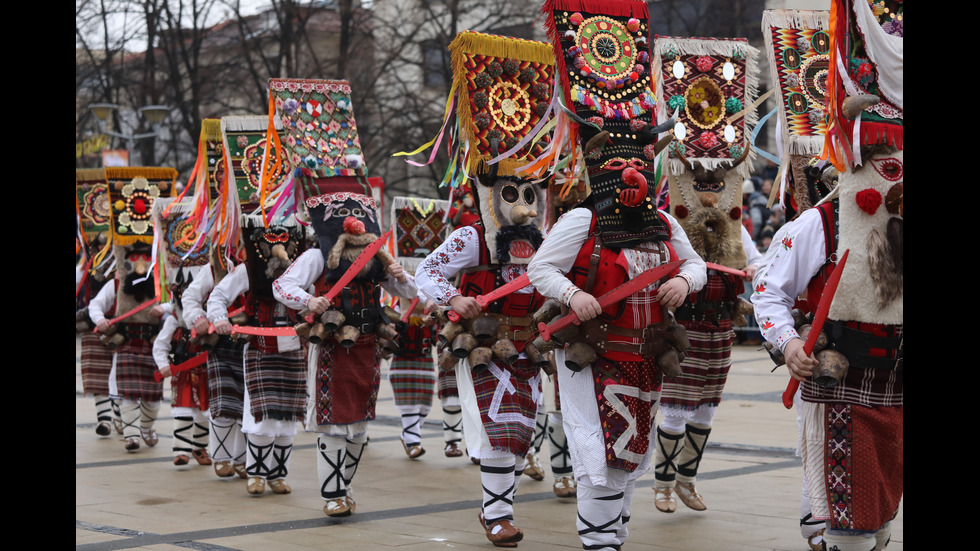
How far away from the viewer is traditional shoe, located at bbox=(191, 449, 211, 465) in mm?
9492

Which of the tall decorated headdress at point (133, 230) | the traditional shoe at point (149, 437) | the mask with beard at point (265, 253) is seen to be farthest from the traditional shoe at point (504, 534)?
the tall decorated headdress at point (133, 230)

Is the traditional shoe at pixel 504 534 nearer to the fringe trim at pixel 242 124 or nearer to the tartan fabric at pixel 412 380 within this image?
the fringe trim at pixel 242 124

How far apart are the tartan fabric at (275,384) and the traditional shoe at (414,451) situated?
186cm

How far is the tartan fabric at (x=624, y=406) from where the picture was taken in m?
4.94

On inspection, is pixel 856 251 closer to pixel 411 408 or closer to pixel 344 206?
pixel 344 206

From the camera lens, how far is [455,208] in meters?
10.1

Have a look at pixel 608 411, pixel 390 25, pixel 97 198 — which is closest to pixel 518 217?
pixel 608 411

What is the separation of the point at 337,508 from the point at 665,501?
1952mm

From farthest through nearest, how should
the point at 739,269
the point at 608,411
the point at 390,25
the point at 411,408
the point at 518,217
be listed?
the point at 390,25
the point at 411,408
the point at 739,269
the point at 518,217
the point at 608,411

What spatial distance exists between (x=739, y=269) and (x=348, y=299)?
2.36 meters

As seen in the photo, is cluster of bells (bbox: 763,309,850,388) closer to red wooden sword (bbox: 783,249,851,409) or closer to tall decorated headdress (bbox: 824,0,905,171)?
red wooden sword (bbox: 783,249,851,409)

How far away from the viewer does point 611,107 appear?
5.34 meters

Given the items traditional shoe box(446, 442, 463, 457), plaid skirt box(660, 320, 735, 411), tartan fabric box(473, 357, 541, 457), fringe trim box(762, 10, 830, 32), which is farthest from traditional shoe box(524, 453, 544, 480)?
fringe trim box(762, 10, 830, 32)
